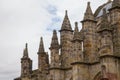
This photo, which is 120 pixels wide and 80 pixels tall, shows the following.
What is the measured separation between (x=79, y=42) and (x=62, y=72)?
413 cm

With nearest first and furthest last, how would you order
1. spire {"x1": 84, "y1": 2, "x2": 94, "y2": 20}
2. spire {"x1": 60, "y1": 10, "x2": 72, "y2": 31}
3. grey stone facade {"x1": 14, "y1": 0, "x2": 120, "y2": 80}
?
grey stone facade {"x1": 14, "y1": 0, "x2": 120, "y2": 80} < spire {"x1": 84, "y1": 2, "x2": 94, "y2": 20} < spire {"x1": 60, "y1": 10, "x2": 72, "y2": 31}

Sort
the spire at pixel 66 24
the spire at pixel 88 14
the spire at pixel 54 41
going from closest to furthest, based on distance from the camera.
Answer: the spire at pixel 88 14, the spire at pixel 54 41, the spire at pixel 66 24

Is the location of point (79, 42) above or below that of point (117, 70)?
above

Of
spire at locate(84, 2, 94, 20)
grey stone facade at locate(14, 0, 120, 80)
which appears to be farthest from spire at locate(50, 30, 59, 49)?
spire at locate(84, 2, 94, 20)

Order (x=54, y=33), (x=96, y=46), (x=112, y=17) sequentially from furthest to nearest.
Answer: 1. (x=54, y=33)
2. (x=96, y=46)
3. (x=112, y=17)

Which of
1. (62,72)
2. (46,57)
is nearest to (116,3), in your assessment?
(62,72)

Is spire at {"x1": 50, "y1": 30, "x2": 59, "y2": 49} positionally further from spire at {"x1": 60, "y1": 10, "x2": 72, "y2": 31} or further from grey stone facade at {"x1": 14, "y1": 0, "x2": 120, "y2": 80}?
spire at {"x1": 60, "y1": 10, "x2": 72, "y2": 31}

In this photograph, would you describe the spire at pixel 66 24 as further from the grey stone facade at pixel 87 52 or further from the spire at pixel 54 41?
the spire at pixel 54 41

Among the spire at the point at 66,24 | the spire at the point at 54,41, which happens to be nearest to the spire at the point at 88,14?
the spire at the point at 66,24

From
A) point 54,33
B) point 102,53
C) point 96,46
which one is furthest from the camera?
point 54,33

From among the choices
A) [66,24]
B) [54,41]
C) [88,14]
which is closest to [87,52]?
[88,14]

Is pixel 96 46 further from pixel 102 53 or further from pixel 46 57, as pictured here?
pixel 46 57

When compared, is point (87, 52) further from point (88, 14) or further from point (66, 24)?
point (66, 24)

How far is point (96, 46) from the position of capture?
32.5 metres
